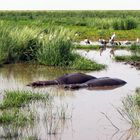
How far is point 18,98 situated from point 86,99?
1.64 metres

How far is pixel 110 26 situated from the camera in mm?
36375

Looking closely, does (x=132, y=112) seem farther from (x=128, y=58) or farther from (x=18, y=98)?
(x=128, y=58)

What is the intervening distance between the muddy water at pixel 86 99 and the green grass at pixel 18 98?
20.1 inches

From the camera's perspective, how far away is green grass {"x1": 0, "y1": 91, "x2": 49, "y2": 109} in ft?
31.9

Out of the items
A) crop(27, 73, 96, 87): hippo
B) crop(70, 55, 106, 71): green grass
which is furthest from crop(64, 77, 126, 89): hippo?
crop(70, 55, 106, 71): green grass

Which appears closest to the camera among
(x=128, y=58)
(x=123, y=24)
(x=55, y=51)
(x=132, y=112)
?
(x=132, y=112)

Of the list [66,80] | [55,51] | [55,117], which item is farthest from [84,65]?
[55,117]

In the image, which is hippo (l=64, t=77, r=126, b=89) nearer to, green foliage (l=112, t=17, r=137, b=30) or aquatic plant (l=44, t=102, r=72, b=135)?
aquatic plant (l=44, t=102, r=72, b=135)

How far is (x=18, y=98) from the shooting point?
1010 centimetres

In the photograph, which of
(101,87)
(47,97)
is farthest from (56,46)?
(47,97)

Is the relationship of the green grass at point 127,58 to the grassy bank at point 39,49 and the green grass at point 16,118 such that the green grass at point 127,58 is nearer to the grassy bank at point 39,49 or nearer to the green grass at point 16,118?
the grassy bank at point 39,49

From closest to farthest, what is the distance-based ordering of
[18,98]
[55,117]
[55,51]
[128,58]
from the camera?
1. [55,117]
2. [18,98]
3. [55,51]
4. [128,58]

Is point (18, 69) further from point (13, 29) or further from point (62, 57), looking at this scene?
point (13, 29)

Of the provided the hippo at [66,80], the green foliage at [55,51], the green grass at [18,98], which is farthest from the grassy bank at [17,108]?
the green foliage at [55,51]
